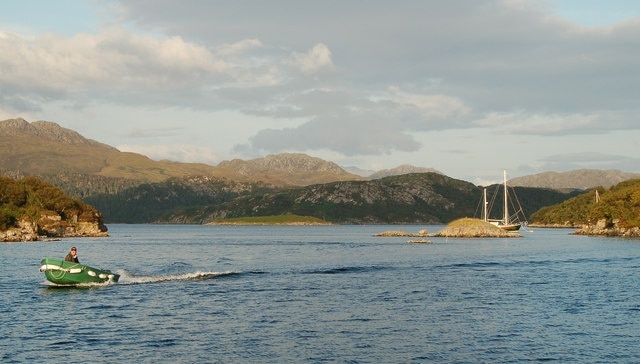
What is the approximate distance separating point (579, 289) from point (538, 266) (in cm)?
3181

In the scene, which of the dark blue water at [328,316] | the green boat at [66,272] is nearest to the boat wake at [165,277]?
the dark blue water at [328,316]

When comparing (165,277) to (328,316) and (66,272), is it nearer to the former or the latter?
(66,272)

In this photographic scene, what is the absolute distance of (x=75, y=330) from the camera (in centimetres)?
4828

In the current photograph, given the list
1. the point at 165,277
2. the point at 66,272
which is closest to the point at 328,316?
the point at 66,272

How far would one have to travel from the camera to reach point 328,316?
54.2 meters

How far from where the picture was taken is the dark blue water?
134 feet

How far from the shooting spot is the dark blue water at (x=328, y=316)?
40969 millimetres

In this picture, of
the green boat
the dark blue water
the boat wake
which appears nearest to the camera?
the dark blue water

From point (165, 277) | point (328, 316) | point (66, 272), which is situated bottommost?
point (328, 316)

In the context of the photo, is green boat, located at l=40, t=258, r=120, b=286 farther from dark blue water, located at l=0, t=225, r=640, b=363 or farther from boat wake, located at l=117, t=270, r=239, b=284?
boat wake, located at l=117, t=270, r=239, b=284

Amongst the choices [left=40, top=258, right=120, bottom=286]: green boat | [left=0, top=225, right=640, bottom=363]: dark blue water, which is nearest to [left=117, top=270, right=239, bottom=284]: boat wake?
[left=0, top=225, right=640, bottom=363]: dark blue water

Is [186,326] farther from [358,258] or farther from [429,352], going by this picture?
[358,258]

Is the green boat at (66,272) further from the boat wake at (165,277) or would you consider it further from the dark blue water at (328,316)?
the boat wake at (165,277)

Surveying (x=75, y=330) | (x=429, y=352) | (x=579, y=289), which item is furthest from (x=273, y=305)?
(x=579, y=289)
